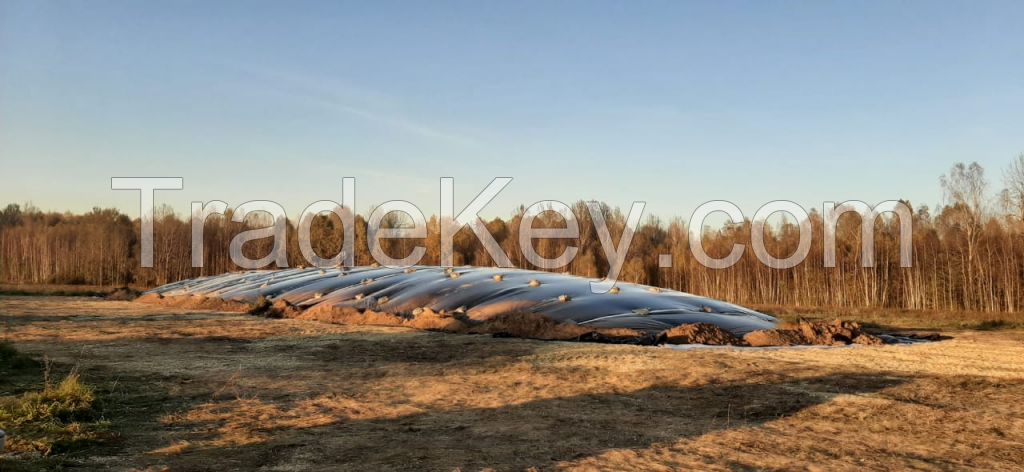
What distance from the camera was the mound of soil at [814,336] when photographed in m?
14.5

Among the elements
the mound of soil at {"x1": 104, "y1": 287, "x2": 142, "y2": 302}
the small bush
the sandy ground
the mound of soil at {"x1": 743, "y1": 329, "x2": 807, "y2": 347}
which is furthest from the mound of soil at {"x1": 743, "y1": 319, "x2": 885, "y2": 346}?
the mound of soil at {"x1": 104, "y1": 287, "x2": 142, "y2": 302}

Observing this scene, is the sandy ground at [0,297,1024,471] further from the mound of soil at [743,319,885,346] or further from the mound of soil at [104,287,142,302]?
the mound of soil at [104,287,142,302]

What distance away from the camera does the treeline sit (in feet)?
93.0

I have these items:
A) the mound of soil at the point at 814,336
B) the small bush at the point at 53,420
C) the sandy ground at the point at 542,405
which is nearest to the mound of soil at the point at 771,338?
the mound of soil at the point at 814,336

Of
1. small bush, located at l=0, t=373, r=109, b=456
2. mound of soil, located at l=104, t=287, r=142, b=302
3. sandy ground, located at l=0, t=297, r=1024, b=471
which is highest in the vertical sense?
small bush, located at l=0, t=373, r=109, b=456

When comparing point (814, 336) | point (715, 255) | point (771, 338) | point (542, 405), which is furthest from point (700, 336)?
point (715, 255)

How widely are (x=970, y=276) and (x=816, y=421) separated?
2443cm

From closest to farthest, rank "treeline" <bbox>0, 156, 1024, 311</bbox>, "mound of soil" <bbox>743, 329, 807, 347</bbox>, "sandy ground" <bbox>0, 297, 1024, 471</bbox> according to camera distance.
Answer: "sandy ground" <bbox>0, 297, 1024, 471</bbox>
"mound of soil" <bbox>743, 329, 807, 347</bbox>
"treeline" <bbox>0, 156, 1024, 311</bbox>

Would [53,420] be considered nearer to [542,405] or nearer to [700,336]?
[542,405]

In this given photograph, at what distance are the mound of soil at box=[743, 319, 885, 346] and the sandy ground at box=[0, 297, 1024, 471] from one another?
82cm

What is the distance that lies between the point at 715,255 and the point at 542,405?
27.8m

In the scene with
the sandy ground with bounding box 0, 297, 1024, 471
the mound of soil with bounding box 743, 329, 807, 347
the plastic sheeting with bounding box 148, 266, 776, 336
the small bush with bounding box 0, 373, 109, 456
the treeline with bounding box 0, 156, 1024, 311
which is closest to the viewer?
the sandy ground with bounding box 0, 297, 1024, 471

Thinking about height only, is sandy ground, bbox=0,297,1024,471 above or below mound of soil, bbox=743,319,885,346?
above

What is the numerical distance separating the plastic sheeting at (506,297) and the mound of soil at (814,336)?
2.98 feet
